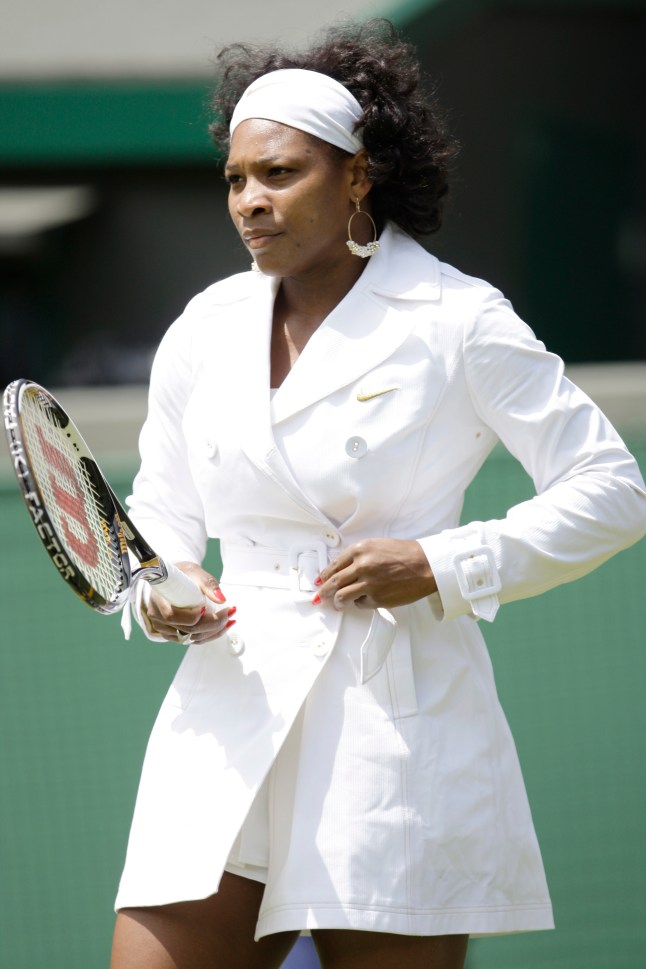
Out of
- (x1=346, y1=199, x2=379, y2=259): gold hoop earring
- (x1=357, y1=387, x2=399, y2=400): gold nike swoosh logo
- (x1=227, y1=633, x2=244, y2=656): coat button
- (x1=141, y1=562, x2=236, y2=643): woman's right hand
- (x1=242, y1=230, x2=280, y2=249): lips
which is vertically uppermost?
(x1=242, y1=230, x2=280, y2=249): lips

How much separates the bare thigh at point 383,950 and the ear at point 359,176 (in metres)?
1.33

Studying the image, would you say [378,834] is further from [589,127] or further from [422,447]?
[589,127]

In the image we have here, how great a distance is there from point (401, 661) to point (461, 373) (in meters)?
0.52

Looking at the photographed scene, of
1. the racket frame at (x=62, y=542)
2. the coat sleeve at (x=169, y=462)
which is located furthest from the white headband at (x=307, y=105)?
the racket frame at (x=62, y=542)

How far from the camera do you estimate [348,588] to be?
235cm

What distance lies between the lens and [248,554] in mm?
2547

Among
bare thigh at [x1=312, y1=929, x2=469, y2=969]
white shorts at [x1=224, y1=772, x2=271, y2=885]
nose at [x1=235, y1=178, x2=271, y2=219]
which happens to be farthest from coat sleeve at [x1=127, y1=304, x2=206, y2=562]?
bare thigh at [x1=312, y1=929, x2=469, y2=969]

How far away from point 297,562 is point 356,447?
24 centimetres

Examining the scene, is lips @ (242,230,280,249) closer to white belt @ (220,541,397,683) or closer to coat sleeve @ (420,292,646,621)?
coat sleeve @ (420,292,646,621)

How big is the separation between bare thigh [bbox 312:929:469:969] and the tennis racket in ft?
2.05

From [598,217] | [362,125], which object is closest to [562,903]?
[362,125]

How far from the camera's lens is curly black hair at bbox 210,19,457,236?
8.68ft

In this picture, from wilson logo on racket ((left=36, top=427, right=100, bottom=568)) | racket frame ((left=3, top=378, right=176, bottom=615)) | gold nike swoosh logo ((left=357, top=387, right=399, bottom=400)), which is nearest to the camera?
racket frame ((left=3, top=378, right=176, bottom=615))

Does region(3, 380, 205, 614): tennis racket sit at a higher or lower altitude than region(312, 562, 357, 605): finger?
higher
